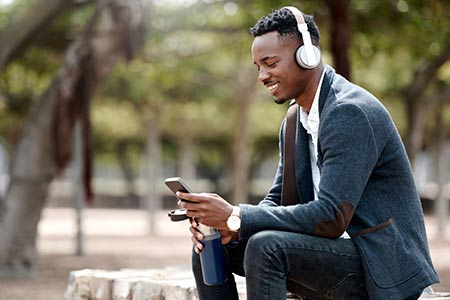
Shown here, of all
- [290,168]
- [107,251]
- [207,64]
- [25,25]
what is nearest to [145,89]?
[207,64]

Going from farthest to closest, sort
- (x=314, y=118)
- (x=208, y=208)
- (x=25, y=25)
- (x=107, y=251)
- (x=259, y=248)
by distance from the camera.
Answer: (x=107, y=251)
(x=25, y=25)
(x=314, y=118)
(x=208, y=208)
(x=259, y=248)

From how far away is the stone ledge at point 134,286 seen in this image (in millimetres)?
5203

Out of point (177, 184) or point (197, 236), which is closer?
point (177, 184)

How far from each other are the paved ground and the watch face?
4430 millimetres

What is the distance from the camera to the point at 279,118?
26.7 metres

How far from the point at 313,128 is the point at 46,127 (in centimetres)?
725

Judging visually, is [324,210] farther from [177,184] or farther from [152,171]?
[152,171]

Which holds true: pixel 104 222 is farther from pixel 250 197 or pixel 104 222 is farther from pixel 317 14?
pixel 317 14

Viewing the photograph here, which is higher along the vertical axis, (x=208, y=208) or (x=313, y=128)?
(x=313, y=128)

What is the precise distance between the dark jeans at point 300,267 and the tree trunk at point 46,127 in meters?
6.92

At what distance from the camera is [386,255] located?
3527 mm

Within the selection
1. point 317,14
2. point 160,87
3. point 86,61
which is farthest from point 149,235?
point 86,61

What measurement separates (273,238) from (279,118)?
76.7 ft

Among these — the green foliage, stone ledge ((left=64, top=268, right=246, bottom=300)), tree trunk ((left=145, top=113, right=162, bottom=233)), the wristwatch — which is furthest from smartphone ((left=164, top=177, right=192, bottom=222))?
tree trunk ((left=145, top=113, right=162, bottom=233))
